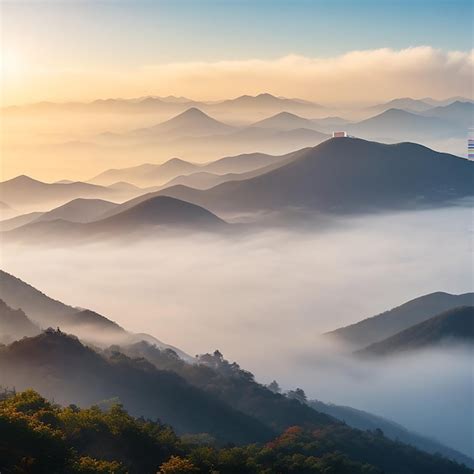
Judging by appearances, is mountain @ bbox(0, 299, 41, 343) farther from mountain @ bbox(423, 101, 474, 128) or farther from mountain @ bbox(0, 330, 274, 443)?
mountain @ bbox(423, 101, 474, 128)

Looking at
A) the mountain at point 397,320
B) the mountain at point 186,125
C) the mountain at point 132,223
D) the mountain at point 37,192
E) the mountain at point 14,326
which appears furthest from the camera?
the mountain at point 186,125

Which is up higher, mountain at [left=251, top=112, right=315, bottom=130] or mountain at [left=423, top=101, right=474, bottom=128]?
mountain at [left=423, top=101, right=474, bottom=128]

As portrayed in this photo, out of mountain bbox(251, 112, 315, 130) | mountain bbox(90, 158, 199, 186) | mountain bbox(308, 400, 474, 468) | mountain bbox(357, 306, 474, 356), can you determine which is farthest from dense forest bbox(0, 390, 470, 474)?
mountain bbox(251, 112, 315, 130)

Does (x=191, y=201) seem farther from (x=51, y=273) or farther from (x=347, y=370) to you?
(x=347, y=370)

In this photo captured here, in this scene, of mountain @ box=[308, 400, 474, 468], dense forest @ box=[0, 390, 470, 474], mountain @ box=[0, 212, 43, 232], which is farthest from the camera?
mountain @ box=[0, 212, 43, 232]

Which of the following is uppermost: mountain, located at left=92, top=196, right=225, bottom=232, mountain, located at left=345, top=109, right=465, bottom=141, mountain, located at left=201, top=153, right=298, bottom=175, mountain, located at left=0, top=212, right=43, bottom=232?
mountain, located at left=345, top=109, right=465, bottom=141

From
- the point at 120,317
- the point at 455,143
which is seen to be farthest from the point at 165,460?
the point at 455,143

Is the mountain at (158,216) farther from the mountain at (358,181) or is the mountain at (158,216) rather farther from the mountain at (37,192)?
the mountain at (358,181)

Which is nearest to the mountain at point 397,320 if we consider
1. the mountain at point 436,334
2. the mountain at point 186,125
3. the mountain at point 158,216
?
the mountain at point 436,334
